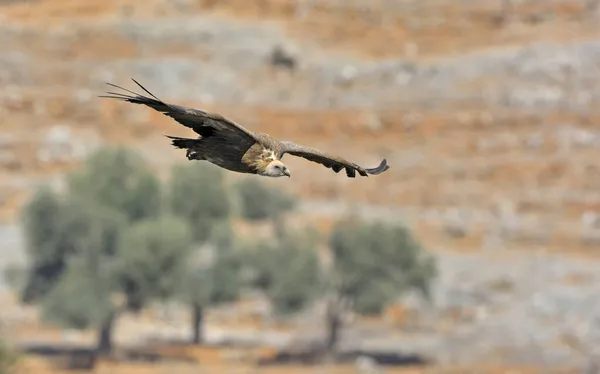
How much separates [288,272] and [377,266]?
2716 mm

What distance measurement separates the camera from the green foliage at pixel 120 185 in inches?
1905

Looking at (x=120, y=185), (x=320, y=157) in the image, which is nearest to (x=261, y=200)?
(x=120, y=185)

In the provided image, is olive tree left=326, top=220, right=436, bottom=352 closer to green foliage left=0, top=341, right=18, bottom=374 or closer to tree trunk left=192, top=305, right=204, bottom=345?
tree trunk left=192, top=305, right=204, bottom=345

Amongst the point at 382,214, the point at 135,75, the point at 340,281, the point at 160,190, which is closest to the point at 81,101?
the point at 135,75

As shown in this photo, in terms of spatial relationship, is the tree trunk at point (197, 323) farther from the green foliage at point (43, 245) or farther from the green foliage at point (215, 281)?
the green foliage at point (43, 245)

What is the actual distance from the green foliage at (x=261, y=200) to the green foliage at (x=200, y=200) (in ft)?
29.3

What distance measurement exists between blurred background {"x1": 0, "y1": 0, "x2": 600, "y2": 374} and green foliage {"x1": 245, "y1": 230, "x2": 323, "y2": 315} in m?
0.08

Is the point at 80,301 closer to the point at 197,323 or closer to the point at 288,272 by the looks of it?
the point at 197,323

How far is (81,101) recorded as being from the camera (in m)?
71.8

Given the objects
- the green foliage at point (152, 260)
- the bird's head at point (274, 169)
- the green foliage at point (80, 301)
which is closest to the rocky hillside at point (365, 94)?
the green foliage at point (152, 260)

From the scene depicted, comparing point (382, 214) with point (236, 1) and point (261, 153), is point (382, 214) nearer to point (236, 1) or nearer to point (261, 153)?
point (236, 1)

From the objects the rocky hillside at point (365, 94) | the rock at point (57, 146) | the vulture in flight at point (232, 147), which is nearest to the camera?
the vulture in flight at point (232, 147)

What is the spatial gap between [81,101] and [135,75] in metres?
2.86

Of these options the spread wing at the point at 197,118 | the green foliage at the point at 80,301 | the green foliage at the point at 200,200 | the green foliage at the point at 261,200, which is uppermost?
the green foliage at the point at 261,200
